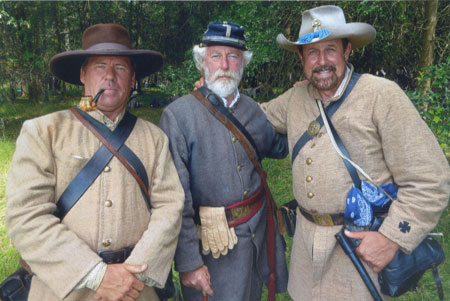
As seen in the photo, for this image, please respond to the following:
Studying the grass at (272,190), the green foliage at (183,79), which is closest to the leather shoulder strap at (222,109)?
the grass at (272,190)

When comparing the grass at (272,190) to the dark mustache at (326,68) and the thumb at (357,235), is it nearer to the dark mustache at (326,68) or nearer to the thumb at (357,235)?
the thumb at (357,235)

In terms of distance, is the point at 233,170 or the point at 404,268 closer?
the point at 404,268

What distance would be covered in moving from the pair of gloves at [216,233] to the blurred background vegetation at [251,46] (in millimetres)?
2248

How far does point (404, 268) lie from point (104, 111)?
2171 mm

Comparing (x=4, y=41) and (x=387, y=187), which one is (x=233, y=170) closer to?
(x=387, y=187)

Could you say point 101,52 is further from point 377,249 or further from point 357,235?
point 377,249

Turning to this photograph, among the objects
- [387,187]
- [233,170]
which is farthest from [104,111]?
[387,187]

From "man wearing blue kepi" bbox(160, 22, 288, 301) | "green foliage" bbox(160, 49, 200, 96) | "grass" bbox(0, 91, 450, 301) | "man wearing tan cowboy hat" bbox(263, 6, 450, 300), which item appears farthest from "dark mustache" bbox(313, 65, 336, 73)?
"green foliage" bbox(160, 49, 200, 96)

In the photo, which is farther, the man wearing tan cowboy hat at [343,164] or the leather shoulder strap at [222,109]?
the leather shoulder strap at [222,109]

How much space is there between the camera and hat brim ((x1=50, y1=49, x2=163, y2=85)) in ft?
7.44

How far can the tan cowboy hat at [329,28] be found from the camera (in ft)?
8.43

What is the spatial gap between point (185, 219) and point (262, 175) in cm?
74

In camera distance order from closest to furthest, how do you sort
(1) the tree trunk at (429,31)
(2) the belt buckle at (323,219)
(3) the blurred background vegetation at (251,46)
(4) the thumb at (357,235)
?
(4) the thumb at (357,235), (2) the belt buckle at (323,219), (3) the blurred background vegetation at (251,46), (1) the tree trunk at (429,31)

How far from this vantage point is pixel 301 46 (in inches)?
113
